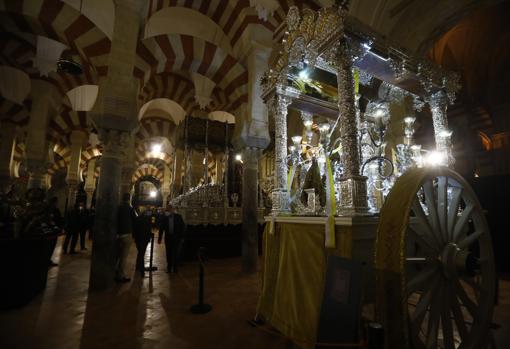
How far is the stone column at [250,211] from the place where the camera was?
19.1ft

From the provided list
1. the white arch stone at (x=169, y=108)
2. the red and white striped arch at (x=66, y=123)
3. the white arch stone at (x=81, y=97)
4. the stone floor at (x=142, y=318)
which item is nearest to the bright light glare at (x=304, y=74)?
the stone floor at (x=142, y=318)

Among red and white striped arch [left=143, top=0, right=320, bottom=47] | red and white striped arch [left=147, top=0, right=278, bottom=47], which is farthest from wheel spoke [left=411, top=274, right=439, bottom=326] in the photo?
red and white striped arch [left=147, top=0, right=278, bottom=47]

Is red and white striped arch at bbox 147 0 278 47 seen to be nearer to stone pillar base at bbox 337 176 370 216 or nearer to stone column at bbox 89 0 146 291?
stone column at bbox 89 0 146 291

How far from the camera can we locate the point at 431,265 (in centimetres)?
177

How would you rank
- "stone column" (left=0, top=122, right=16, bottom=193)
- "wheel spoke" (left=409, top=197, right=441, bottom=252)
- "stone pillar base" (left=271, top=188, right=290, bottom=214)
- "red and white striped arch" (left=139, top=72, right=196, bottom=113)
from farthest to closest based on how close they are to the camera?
"red and white striped arch" (left=139, top=72, right=196, bottom=113), "stone column" (left=0, top=122, right=16, bottom=193), "stone pillar base" (left=271, top=188, right=290, bottom=214), "wheel spoke" (left=409, top=197, right=441, bottom=252)

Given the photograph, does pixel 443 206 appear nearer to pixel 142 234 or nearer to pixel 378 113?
pixel 378 113

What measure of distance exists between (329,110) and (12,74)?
34.4 feet

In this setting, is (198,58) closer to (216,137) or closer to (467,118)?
(216,137)

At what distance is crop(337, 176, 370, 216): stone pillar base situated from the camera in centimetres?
243

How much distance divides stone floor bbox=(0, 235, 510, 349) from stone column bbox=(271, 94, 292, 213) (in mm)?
1588

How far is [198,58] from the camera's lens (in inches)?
272

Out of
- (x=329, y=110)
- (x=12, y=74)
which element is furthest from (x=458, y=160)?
(x=12, y=74)

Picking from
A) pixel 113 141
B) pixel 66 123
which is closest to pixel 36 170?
pixel 66 123

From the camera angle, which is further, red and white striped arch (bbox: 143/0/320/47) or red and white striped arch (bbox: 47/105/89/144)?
red and white striped arch (bbox: 47/105/89/144)
